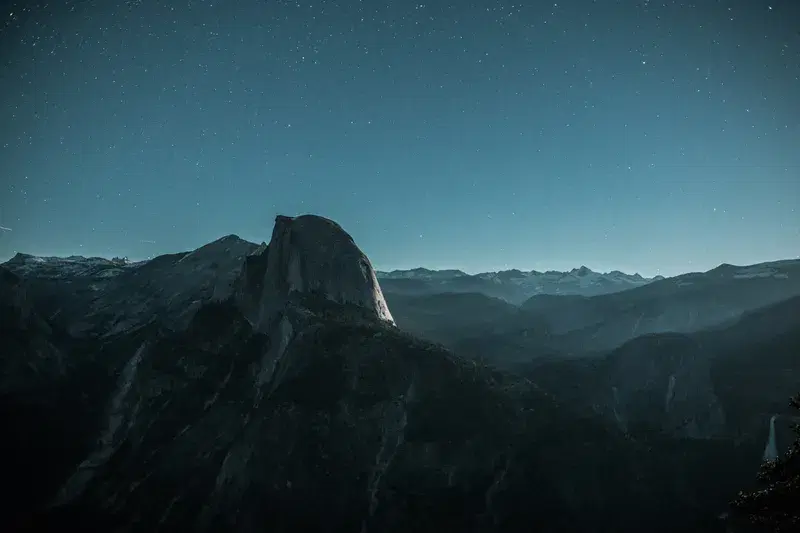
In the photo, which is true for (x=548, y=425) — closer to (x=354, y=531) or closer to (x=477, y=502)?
(x=477, y=502)

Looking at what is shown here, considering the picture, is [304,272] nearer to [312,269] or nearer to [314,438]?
[312,269]

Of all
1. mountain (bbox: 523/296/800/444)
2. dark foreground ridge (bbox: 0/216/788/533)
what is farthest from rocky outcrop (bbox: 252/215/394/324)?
mountain (bbox: 523/296/800/444)

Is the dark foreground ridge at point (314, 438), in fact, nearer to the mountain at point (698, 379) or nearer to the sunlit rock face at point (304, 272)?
the sunlit rock face at point (304, 272)

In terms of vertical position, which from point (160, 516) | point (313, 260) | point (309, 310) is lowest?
point (160, 516)

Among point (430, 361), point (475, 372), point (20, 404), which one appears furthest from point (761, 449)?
point (20, 404)

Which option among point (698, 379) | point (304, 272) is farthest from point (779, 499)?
point (698, 379)

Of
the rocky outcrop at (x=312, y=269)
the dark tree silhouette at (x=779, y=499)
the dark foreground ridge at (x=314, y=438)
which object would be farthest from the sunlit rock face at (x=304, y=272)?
the dark tree silhouette at (x=779, y=499)
